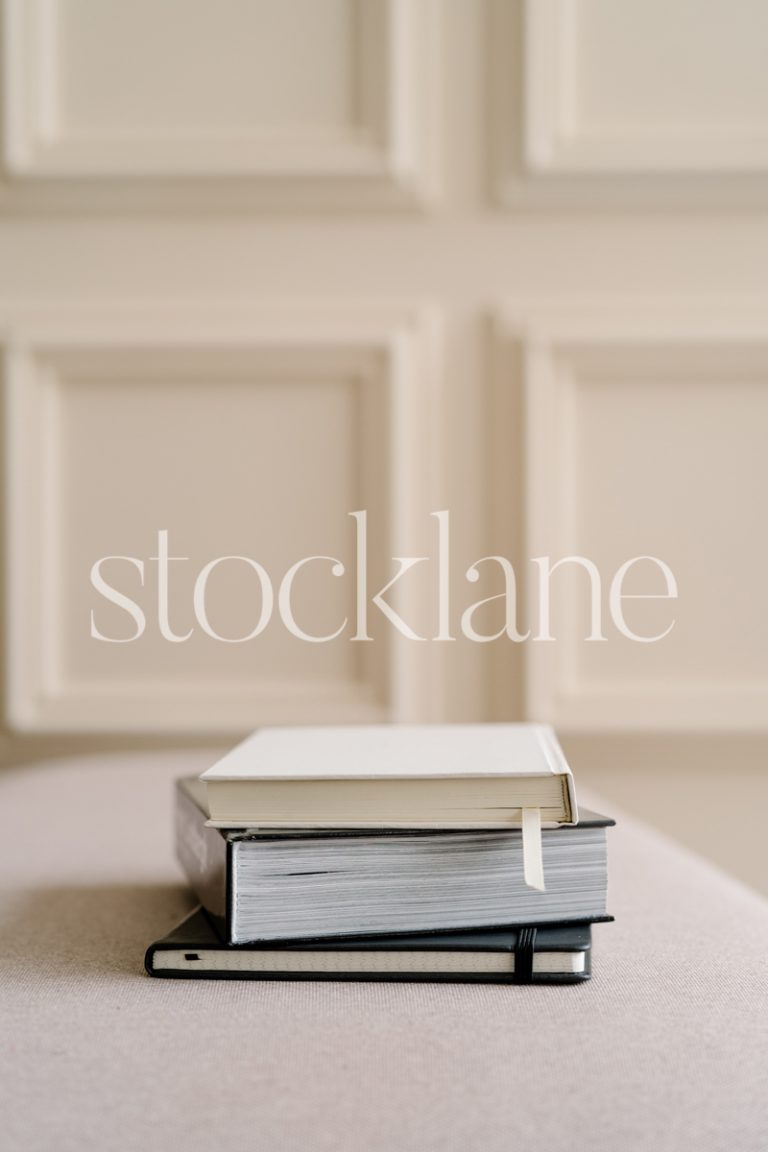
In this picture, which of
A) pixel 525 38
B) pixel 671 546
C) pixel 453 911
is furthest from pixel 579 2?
pixel 453 911

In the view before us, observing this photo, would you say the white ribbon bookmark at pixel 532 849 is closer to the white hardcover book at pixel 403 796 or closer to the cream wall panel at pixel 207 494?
the white hardcover book at pixel 403 796

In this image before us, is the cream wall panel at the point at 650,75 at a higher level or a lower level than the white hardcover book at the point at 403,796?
higher

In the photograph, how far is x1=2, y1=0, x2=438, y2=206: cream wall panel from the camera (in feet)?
2.85

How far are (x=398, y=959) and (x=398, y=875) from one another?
3cm

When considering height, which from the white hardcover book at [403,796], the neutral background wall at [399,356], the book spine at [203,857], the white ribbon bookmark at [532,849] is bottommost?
the book spine at [203,857]

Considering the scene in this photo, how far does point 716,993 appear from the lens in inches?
13.2

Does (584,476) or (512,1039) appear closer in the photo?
(512,1039)

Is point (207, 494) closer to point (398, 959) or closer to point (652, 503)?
point (652, 503)

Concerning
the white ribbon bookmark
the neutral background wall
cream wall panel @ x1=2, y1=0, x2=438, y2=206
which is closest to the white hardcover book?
the white ribbon bookmark

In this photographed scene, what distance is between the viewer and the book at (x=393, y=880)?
0.34m

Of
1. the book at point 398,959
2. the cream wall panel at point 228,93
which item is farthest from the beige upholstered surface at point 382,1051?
the cream wall panel at point 228,93

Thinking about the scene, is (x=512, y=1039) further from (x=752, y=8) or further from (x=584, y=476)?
(x=752, y=8)

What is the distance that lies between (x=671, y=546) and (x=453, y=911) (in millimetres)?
585

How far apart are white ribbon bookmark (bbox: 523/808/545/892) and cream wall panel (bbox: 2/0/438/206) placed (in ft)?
2.19
